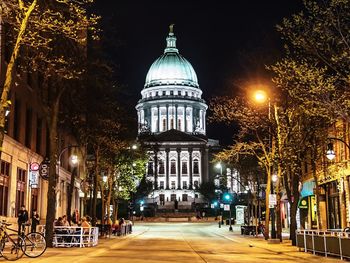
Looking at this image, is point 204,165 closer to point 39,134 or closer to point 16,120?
point 39,134

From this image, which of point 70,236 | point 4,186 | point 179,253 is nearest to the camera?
point 179,253

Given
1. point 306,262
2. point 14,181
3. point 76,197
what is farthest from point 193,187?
point 306,262

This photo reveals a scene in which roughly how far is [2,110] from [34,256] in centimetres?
638

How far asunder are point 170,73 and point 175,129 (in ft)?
90.2

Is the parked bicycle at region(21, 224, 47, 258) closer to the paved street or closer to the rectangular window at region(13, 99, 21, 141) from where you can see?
the paved street

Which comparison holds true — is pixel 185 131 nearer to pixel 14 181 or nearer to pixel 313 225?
pixel 313 225

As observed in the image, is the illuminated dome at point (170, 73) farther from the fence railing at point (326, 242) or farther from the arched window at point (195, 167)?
the fence railing at point (326, 242)

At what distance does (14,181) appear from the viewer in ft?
127

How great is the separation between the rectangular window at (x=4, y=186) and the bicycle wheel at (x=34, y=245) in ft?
48.1

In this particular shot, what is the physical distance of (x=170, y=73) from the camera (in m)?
193

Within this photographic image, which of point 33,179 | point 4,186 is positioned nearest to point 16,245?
point 4,186

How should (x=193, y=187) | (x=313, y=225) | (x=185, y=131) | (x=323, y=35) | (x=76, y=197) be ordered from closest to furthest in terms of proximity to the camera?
(x=323, y=35)
(x=313, y=225)
(x=76, y=197)
(x=193, y=187)
(x=185, y=131)

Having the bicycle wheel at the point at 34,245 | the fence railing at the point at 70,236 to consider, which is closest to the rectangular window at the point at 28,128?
the fence railing at the point at 70,236

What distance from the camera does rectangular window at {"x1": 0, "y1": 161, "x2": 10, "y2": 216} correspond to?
3609cm
